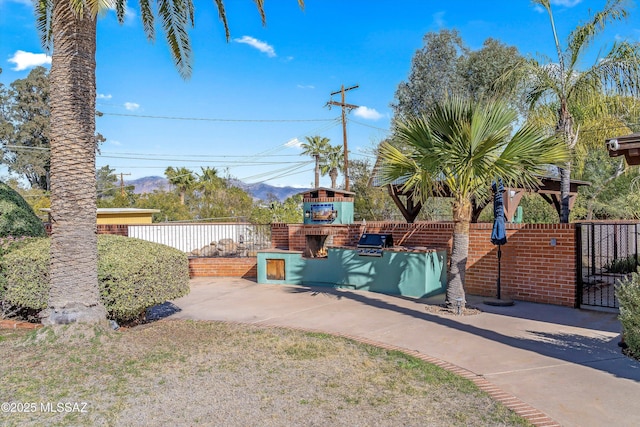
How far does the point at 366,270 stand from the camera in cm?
1138

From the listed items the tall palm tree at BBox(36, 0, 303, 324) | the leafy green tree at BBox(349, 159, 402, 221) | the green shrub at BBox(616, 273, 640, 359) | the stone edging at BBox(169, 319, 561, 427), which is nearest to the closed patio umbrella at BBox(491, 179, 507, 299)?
the green shrub at BBox(616, 273, 640, 359)

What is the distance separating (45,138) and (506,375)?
1661 inches

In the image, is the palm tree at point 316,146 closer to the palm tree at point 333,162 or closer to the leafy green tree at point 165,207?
the palm tree at point 333,162

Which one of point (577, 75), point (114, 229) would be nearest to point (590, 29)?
point (577, 75)

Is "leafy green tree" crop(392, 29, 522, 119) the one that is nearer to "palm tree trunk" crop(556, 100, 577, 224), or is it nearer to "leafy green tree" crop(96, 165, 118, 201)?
"palm tree trunk" crop(556, 100, 577, 224)

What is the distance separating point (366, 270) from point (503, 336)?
4.75 m

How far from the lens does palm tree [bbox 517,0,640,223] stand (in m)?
10.2

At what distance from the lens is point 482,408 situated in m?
4.35

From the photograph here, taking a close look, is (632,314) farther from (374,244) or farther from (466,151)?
(374,244)

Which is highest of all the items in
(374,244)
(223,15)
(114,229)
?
(223,15)

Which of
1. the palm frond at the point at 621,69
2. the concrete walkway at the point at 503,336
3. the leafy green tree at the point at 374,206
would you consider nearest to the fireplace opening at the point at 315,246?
the concrete walkway at the point at 503,336

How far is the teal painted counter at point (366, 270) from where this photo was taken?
1044 centimetres

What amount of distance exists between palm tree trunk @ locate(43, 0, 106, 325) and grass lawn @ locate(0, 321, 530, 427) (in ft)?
1.49

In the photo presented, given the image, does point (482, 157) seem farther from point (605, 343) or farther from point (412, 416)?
point (412, 416)
